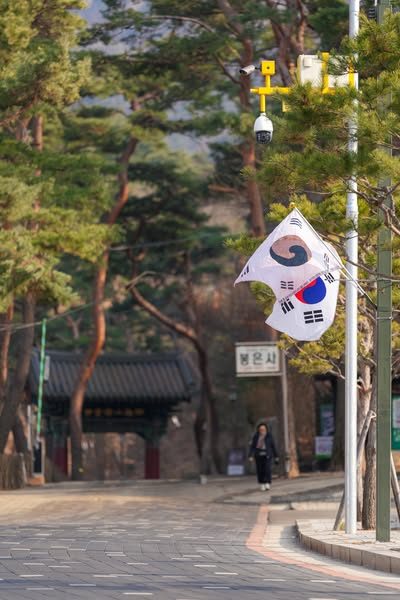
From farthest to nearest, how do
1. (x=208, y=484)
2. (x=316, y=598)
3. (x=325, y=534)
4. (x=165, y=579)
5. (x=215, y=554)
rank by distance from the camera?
1. (x=208, y=484)
2. (x=325, y=534)
3. (x=215, y=554)
4. (x=165, y=579)
5. (x=316, y=598)

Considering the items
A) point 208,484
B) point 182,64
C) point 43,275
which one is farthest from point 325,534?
point 182,64

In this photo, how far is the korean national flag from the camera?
17297 millimetres

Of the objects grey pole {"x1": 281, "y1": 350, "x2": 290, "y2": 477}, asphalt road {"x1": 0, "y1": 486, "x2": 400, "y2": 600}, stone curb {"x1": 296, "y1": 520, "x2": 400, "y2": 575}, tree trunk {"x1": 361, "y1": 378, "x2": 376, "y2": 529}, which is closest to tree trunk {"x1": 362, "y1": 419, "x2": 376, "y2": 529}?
Result: tree trunk {"x1": 361, "y1": 378, "x2": 376, "y2": 529}

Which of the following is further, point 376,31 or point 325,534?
point 325,534

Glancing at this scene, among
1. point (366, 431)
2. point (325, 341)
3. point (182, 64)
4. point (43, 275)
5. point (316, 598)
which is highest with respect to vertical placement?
point (182, 64)

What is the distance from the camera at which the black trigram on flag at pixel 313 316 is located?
17.3m

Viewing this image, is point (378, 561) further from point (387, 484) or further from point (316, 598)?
point (316, 598)

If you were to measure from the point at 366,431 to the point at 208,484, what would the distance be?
64.0ft

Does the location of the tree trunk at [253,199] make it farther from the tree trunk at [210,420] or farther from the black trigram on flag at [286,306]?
the black trigram on flag at [286,306]

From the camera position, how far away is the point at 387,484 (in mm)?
17312

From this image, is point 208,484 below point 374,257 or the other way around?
below

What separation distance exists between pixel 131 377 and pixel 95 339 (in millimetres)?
7589

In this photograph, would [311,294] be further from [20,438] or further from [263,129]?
[20,438]

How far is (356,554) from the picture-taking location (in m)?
16.1
